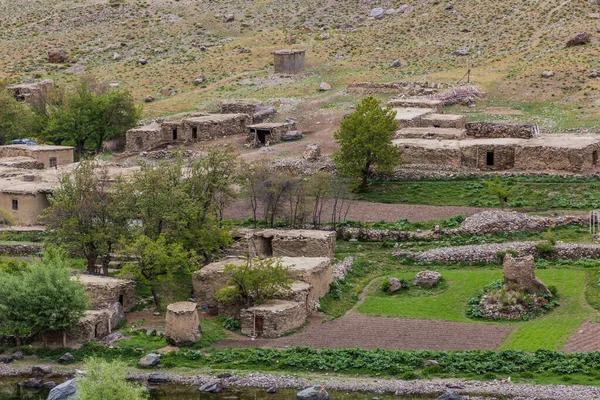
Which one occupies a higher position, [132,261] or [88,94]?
[88,94]

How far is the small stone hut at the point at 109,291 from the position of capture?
164 ft

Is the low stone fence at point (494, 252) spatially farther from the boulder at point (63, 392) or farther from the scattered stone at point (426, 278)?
the boulder at point (63, 392)

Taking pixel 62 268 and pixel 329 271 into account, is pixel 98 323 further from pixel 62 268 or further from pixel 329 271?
pixel 329 271

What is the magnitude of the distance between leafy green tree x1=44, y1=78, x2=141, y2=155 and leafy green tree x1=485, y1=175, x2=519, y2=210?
24897mm

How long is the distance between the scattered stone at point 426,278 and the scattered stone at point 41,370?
14850 mm

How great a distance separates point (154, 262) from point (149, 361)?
6.43m

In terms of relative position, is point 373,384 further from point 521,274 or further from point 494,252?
point 494,252

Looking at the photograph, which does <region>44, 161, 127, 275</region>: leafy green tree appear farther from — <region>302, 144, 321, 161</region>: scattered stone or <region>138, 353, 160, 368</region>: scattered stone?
<region>302, 144, 321, 161</region>: scattered stone

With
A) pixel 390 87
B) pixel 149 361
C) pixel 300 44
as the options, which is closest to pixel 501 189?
pixel 149 361

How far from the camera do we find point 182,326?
46.9 meters

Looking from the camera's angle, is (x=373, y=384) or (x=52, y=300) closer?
(x=373, y=384)

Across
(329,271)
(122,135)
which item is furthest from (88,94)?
(329,271)

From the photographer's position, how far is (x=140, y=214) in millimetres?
54250

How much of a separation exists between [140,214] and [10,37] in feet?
214
